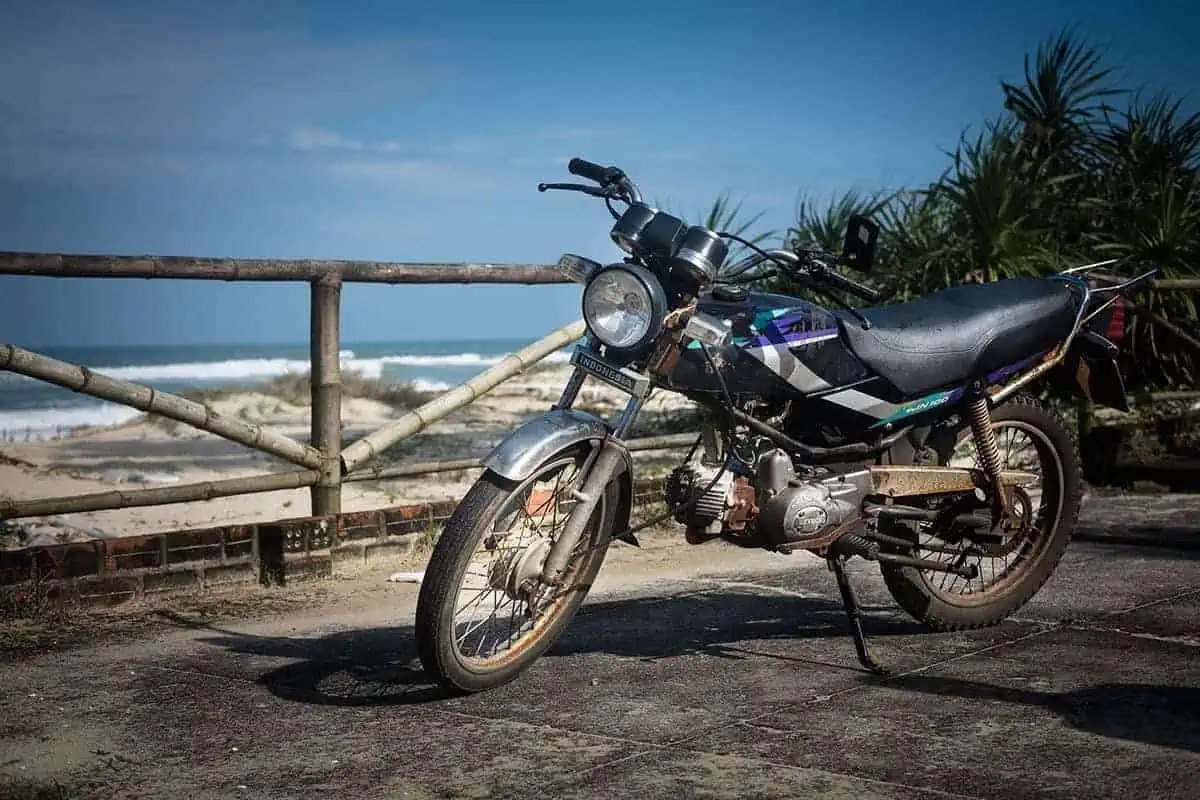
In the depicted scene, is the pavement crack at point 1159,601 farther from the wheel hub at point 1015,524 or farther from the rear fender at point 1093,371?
the rear fender at point 1093,371

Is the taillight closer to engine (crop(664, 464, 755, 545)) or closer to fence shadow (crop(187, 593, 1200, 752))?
fence shadow (crop(187, 593, 1200, 752))

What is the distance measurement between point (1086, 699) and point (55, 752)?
2411mm

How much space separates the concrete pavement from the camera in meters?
2.87

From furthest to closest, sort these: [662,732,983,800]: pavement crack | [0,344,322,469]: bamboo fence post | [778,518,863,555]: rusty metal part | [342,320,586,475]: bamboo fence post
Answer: [342,320,586,475]: bamboo fence post, [0,344,322,469]: bamboo fence post, [778,518,863,555]: rusty metal part, [662,732,983,800]: pavement crack

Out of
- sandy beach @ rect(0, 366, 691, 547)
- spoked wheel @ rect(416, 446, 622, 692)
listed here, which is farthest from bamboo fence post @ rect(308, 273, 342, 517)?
spoked wheel @ rect(416, 446, 622, 692)

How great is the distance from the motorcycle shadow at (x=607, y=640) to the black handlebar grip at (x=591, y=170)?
1.34 meters

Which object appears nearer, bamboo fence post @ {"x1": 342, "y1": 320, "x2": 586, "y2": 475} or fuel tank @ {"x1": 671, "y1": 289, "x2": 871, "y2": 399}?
fuel tank @ {"x1": 671, "y1": 289, "x2": 871, "y2": 399}

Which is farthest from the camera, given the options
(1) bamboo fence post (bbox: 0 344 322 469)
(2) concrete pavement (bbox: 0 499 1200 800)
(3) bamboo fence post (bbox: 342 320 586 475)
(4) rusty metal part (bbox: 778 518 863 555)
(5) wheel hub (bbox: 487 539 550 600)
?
(3) bamboo fence post (bbox: 342 320 586 475)

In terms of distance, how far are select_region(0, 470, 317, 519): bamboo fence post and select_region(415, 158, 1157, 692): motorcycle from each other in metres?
1.51

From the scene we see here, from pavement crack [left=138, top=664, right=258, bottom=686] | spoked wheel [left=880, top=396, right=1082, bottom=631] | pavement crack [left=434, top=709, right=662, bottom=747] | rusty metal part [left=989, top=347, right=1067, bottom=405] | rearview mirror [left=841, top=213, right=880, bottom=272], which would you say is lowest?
pavement crack [left=434, top=709, right=662, bottom=747]

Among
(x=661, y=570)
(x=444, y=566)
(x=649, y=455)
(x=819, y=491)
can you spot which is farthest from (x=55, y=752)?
(x=649, y=455)

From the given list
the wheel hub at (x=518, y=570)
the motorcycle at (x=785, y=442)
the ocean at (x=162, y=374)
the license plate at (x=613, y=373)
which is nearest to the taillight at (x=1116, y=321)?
the motorcycle at (x=785, y=442)

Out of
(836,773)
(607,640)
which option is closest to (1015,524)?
(607,640)

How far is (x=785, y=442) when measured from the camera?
3.80m
